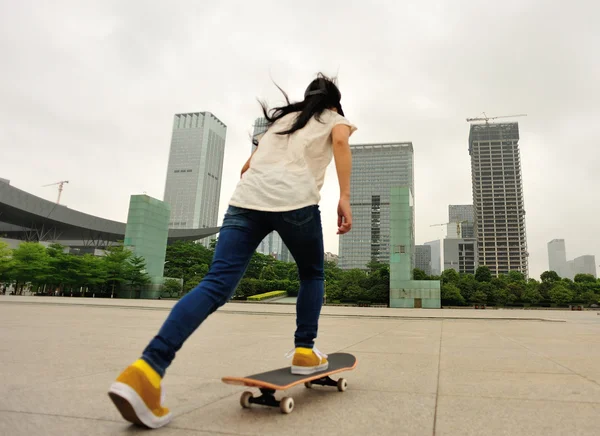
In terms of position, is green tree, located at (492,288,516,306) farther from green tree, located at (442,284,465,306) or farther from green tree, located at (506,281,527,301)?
green tree, located at (442,284,465,306)

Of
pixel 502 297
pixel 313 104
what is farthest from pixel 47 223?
pixel 313 104

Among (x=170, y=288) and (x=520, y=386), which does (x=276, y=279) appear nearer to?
(x=170, y=288)

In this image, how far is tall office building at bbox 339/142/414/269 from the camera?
405 ft

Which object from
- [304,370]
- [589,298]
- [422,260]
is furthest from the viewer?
[422,260]

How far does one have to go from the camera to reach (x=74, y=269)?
30438mm

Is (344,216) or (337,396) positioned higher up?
(344,216)

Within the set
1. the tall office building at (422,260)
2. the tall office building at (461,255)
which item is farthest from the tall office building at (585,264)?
the tall office building at (422,260)

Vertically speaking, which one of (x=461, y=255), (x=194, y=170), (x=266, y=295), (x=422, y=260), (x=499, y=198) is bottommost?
(x=266, y=295)

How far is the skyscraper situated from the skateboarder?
157m

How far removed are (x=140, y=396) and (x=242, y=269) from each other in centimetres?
69

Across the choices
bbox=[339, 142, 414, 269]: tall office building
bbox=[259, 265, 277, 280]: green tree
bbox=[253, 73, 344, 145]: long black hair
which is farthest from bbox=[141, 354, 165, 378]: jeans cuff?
bbox=[339, 142, 414, 269]: tall office building

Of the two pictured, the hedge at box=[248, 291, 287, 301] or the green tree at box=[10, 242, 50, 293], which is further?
the hedge at box=[248, 291, 287, 301]

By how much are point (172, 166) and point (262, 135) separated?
17046cm

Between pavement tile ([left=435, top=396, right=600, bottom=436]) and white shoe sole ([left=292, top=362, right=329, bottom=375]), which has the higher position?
white shoe sole ([left=292, top=362, right=329, bottom=375])
